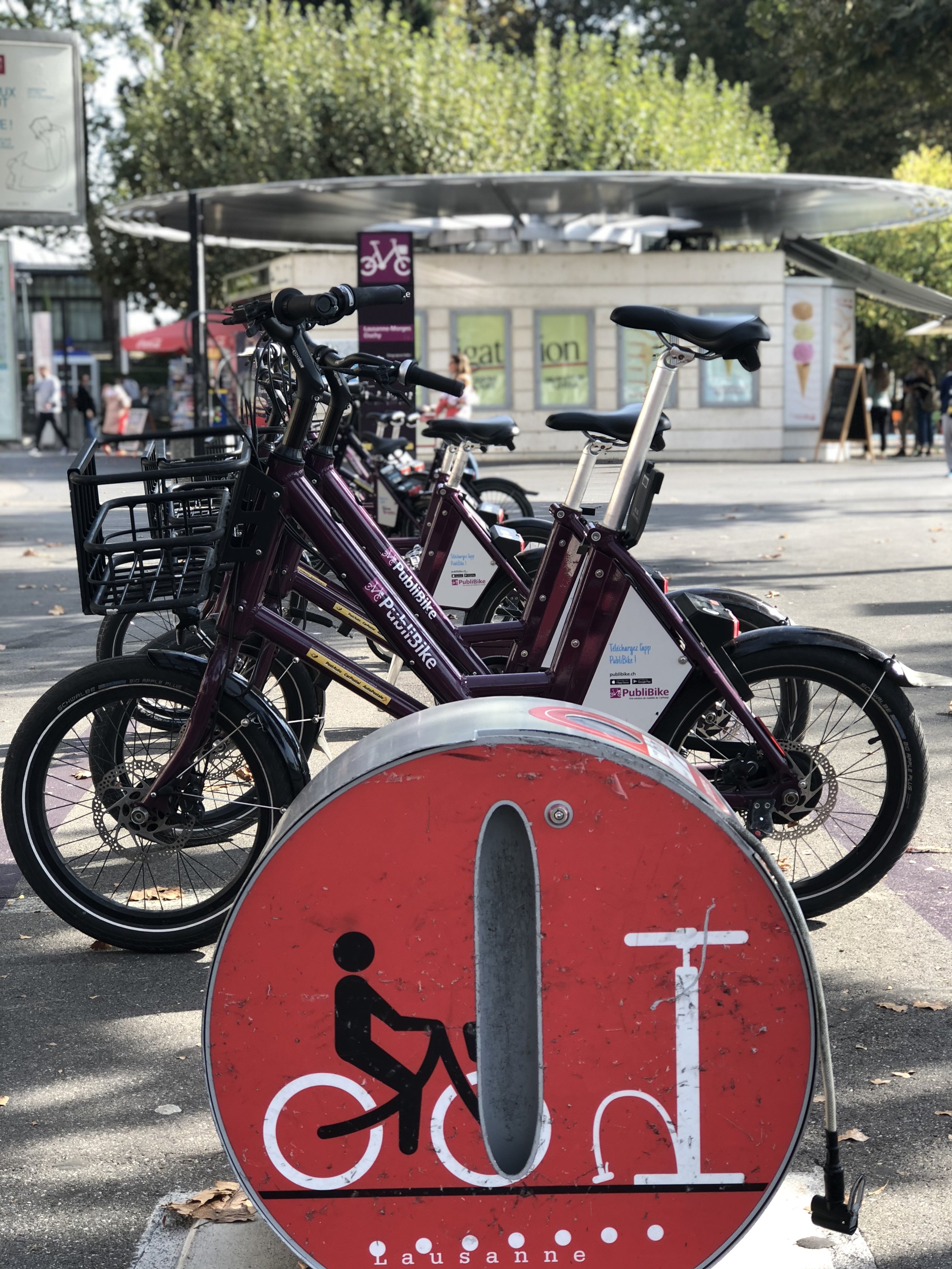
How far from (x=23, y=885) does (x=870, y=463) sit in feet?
76.5

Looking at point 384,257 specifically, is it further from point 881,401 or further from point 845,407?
point 881,401

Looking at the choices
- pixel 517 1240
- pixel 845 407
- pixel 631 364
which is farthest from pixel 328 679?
pixel 631 364

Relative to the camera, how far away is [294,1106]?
211cm

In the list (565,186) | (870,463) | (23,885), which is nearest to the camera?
(23,885)

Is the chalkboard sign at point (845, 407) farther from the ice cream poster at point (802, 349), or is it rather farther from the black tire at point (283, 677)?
the black tire at point (283, 677)

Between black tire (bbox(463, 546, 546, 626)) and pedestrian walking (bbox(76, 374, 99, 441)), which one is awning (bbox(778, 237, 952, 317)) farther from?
black tire (bbox(463, 546, 546, 626))

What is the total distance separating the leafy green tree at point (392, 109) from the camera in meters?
30.2

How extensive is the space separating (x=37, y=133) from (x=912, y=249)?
28067 millimetres

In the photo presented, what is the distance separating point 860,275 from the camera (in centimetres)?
3167

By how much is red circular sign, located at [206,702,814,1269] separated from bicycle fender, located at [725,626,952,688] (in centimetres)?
180

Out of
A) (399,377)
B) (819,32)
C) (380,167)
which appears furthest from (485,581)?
(380,167)

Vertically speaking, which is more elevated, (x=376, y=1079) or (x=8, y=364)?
(x=8, y=364)

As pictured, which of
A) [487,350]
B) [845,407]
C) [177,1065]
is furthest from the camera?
[487,350]

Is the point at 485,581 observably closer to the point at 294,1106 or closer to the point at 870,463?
the point at 294,1106
